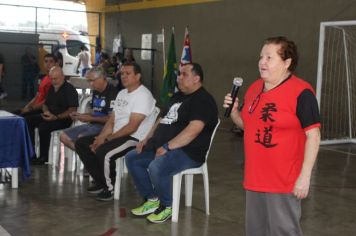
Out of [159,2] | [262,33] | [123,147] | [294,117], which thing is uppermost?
[159,2]

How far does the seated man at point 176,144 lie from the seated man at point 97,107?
1.11 metres

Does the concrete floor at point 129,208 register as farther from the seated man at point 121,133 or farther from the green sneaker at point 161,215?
the seated man at point 121,133

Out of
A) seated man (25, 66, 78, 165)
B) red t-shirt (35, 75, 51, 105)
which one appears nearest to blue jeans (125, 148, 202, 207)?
seated man (25, 66, 78, 165)

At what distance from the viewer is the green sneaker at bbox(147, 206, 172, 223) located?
3.82 meters

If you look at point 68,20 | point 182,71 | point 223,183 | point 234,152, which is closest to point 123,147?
point 182,71

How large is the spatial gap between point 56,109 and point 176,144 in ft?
8.02

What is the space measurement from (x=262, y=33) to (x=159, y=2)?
4.37 m

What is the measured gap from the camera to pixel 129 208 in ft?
→ 13.8

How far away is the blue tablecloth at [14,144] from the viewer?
15.0 feet

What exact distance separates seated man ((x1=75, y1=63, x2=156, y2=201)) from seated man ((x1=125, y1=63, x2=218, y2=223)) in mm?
330

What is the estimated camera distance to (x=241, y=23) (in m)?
10.5

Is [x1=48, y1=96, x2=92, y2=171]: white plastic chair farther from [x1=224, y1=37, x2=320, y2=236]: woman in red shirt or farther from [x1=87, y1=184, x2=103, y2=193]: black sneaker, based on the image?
[x1=224, y1=37, x2=320, y2=236]: woman in red shirt

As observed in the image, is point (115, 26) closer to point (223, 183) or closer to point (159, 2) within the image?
point (159, 2)

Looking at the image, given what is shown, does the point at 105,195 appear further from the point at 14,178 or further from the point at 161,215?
the point at 14,178
